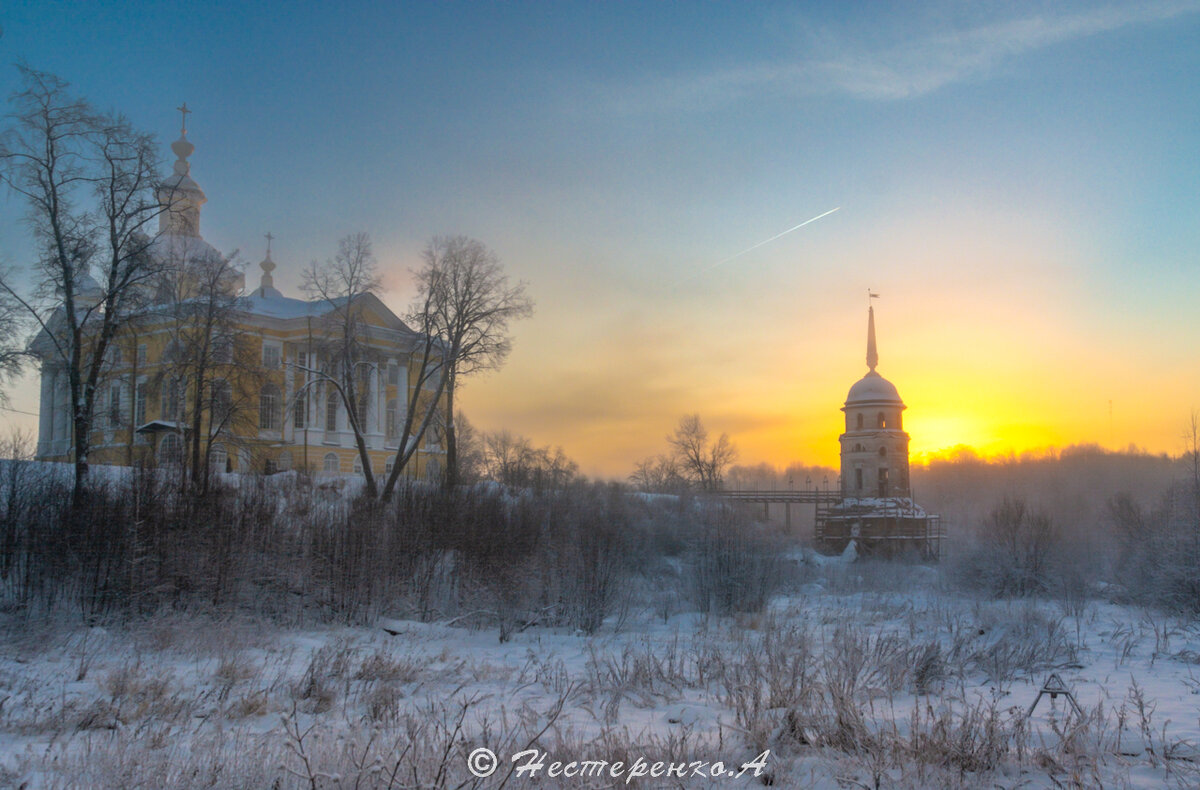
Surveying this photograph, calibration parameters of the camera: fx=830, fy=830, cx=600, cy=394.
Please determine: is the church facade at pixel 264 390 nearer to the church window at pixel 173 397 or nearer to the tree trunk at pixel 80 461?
the church window at pixel 173 397

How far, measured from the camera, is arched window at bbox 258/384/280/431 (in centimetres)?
4131

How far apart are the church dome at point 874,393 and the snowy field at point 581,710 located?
32449mm

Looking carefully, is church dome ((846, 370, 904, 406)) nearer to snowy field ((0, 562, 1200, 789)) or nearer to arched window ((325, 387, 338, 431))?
arched window ((325, 387, 338, 431))

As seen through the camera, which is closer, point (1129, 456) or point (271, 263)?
point (271, 263)

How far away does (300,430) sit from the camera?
4300cm

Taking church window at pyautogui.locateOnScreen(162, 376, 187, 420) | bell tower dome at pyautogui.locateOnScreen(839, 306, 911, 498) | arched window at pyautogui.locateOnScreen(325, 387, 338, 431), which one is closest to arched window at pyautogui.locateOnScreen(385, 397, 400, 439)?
arched window at pyautogui.locateOnScreen(325, 387, 338, 431)

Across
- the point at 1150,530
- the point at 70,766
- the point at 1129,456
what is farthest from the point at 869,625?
the point at 1129,456

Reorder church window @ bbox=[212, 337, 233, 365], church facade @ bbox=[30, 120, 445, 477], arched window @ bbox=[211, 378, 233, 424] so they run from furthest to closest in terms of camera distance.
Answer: church facade @ bbox=[30, 120, 445, 477]
arched window @ bbox=[211, 378, 233, 424]
church window @ bbox=[212, 337, 233, 365]

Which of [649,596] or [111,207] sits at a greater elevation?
[111,207]

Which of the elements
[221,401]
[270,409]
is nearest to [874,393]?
[270,409]

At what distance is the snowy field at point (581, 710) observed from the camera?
6.33 metres

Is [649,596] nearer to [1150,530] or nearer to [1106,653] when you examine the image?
[1106,653]

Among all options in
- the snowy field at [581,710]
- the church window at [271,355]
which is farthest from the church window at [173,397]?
the snowy field at [581,710]

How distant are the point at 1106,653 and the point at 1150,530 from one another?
59.1 feet
